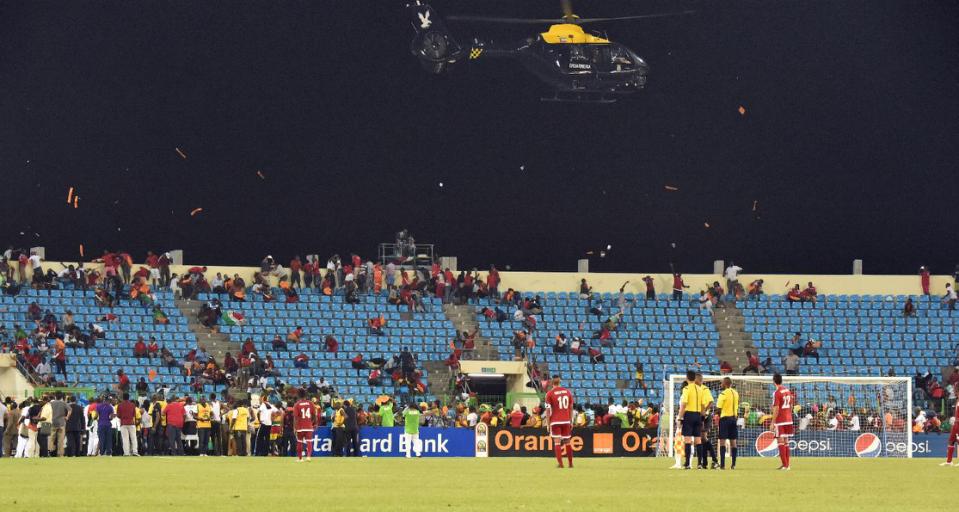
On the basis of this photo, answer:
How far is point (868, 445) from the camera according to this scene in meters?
40.0

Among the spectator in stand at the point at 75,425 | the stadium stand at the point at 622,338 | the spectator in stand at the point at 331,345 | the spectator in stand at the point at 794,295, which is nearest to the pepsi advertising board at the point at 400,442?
the spectator in stand at the point at 75,425

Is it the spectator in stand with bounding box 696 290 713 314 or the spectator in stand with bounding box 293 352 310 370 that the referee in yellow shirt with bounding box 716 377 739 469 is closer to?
the spectator in stand with bounding box 293 352 310 370

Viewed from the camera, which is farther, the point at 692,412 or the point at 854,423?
the point at 854,423

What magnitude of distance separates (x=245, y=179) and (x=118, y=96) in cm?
530

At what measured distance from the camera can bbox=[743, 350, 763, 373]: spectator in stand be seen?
4669cm

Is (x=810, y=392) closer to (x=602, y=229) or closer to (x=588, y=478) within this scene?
(x=602, y=229)

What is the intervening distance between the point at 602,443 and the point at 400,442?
5.18 metres

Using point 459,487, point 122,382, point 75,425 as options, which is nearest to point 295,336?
point 122,382

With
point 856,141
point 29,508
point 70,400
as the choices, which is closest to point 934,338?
point 856,141

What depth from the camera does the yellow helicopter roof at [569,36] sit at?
4944 cm

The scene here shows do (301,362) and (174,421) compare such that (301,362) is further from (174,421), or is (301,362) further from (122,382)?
(174,421)

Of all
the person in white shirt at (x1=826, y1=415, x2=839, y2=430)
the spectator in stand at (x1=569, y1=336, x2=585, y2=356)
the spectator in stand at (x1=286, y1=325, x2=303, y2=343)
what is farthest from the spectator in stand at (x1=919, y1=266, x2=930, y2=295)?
the spectator in stand at (x1=286, y1=325, x2=303, y2=343)

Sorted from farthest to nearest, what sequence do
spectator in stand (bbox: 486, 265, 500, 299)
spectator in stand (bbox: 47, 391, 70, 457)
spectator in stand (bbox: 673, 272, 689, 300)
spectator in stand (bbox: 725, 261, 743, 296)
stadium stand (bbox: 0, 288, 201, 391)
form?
spectator in stand (bbox: 725, 261, 743, 296) → spectator in stand (bbox: 673, 272, 689, 300) → spectator in stand (bbox: 486, 265, 500, 299) → stadium stand (bbox: 0, 288, 201, 391) → spectator in stand (bbox: 47, 391, 70, 457)

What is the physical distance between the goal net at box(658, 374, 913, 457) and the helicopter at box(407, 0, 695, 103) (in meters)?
12.9
